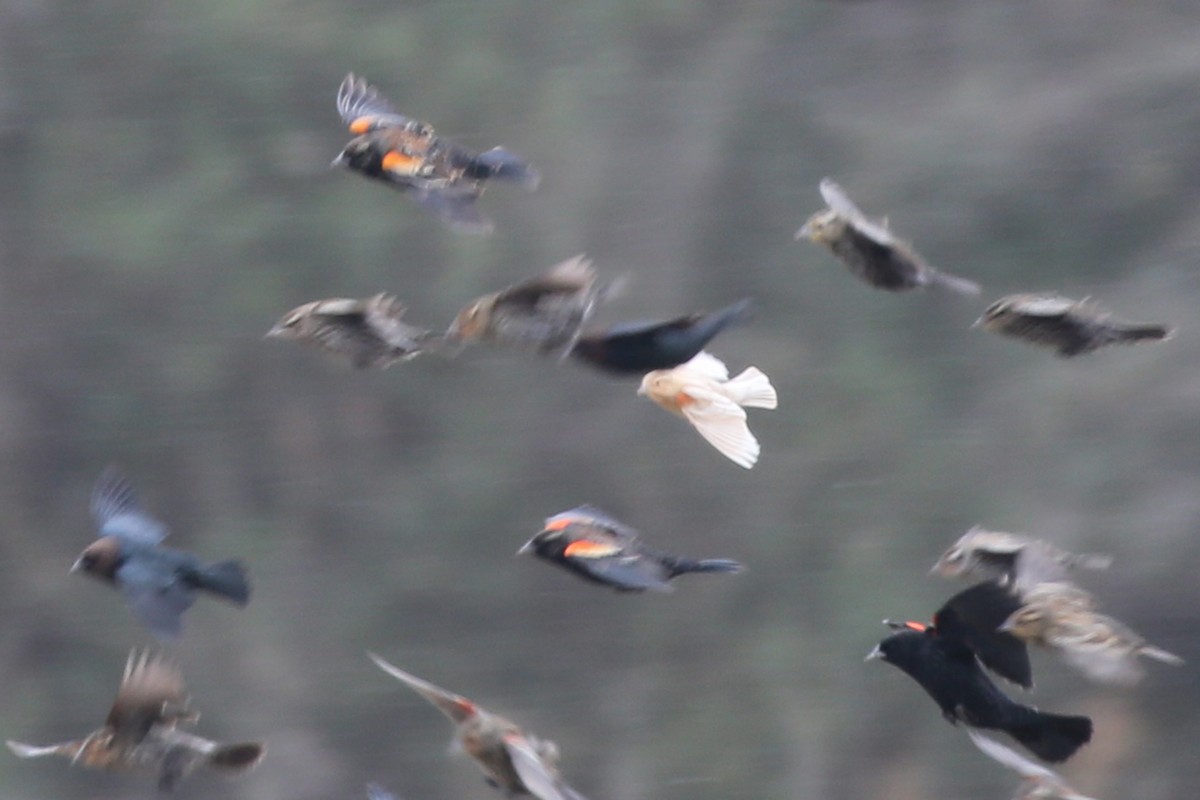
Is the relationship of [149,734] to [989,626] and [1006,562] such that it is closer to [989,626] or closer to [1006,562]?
[989,626]

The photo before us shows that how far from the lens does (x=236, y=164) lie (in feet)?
19.9

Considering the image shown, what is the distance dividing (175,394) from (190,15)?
1.26 metres

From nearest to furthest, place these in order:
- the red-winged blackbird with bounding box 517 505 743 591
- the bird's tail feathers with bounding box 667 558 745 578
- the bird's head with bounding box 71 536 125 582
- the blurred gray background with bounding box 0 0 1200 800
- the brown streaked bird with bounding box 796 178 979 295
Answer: the red-winged blackbird with bounding box 517 505 743 591 < the bird's tail feathers with bounding box 667 558 745 578 < the bird's head with bounding box 71 536 125 582 < the brown streaked bird with bounding box 796 178 979 295 < the blurred gray background with bounding box 0 0 1200 800

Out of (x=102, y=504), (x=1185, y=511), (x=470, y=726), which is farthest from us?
(x=1185, y=511)

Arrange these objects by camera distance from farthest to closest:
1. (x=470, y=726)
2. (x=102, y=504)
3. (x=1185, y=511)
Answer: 1. (x=1185, y=511)
2. (x=102, y=504)
3. (x=470, y=726)

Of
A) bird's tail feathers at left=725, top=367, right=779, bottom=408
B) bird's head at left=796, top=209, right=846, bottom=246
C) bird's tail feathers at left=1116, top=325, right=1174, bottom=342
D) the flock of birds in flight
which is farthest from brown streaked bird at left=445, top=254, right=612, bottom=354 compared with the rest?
bird's tail feathers at left=1116, top=325, right=1174, bottom=342

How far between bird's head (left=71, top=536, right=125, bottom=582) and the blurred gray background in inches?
101

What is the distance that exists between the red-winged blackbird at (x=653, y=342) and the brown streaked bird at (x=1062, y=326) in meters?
0.71

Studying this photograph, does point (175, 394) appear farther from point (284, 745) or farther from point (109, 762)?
point (109, 762)

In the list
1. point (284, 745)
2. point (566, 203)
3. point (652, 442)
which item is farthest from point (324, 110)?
point (284, 745)

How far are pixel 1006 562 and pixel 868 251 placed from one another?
0.70 m

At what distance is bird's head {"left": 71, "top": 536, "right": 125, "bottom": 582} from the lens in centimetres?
334

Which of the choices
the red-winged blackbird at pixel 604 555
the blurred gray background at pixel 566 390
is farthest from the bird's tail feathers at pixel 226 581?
the blurred gray background at pixel 566 390

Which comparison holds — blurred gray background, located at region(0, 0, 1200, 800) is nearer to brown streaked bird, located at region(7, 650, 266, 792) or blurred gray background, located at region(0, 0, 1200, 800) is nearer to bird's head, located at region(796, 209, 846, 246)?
bird's head, located at region(796, 209, 846, 246)
